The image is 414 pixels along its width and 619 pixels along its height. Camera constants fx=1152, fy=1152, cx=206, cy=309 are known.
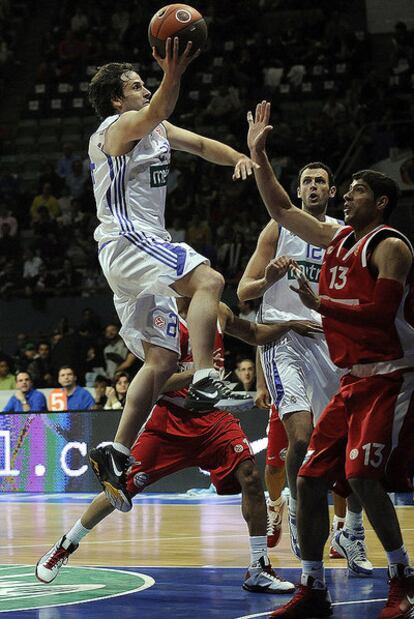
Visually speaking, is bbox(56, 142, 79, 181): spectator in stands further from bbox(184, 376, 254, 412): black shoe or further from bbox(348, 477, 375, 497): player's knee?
bbox(348, 477, 375, 497): player's knee

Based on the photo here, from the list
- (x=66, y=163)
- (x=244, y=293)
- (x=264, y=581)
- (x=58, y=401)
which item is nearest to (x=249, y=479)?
(x=264, y=581)

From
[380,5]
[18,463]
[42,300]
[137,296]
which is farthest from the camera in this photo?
[380,5]

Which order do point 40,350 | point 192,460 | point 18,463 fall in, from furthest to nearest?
point 40,350 → point 18,463 → point 192,460

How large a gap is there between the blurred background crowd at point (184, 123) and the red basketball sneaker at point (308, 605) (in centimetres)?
870

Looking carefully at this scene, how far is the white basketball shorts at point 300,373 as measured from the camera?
7020 mm

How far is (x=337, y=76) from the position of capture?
61.4 feet

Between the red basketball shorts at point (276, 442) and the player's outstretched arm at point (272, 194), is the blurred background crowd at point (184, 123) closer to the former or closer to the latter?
the red basketball shorts at point (276, 442)

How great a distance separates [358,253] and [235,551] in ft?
10.4

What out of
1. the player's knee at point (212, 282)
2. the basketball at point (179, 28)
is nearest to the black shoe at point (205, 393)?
the player's knee at point (212, 282)

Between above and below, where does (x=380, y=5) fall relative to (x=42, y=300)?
above

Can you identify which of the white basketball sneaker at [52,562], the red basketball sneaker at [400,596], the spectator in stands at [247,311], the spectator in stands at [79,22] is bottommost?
the white basketball sneaker at [52,562]

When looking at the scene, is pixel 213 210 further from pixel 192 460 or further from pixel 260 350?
pixel 192 460

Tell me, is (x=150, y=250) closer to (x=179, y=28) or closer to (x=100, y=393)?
(x=179, y=28)

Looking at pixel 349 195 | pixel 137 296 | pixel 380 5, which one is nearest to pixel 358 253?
pixel 349 195
